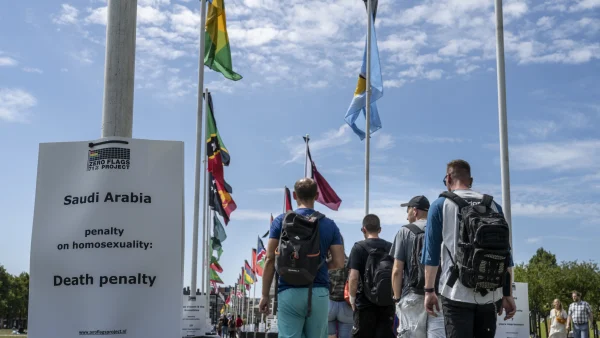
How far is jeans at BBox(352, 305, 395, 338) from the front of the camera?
766 centimetres

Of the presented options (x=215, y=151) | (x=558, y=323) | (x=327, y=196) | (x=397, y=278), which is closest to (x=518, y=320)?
(x=397, y=278)

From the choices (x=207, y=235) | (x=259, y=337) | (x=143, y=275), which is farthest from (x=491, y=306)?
(x=207, y=235)

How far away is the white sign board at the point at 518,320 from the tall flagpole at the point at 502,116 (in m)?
1.38

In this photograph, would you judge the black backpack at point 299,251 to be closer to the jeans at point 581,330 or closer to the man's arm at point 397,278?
the man's arm at point 397,278

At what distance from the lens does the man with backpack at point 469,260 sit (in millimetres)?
4875

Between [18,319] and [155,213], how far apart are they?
12487 cm

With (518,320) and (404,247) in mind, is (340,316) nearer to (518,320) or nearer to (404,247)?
(404,247)

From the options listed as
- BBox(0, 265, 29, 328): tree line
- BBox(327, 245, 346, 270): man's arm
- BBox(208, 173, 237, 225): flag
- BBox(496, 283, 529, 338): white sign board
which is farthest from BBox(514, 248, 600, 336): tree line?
BBox(0, 265, 29, 328): tree line

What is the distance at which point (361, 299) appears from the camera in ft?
25.3

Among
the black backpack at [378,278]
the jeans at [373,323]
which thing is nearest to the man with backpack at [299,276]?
the black backpack at [378,278]

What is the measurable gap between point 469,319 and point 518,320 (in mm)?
5297

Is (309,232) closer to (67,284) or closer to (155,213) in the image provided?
(155,213)

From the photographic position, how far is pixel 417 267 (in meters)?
6.53

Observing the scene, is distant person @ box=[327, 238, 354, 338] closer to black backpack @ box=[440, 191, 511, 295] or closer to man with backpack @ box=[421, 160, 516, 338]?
man with backpack @ box=[421, 160, 516, 338]
